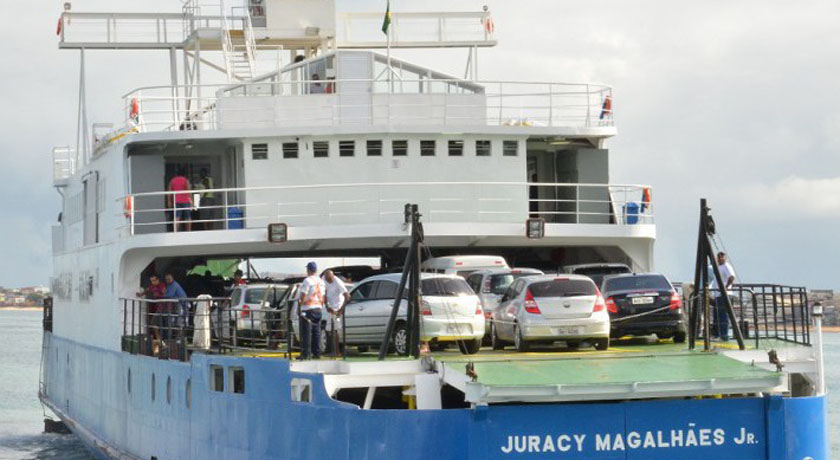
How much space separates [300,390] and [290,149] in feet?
31.3

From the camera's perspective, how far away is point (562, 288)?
68.0 feet

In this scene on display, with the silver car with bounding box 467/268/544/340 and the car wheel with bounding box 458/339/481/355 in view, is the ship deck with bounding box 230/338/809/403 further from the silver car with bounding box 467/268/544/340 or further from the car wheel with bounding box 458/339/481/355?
the silver car with bounding box 467/268/544/340

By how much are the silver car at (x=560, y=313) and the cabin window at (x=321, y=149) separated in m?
7.20

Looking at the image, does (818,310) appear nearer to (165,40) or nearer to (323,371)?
(323,371)

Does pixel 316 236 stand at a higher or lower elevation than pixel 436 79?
lower

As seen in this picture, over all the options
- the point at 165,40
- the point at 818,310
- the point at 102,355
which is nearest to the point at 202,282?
the point at 102,355

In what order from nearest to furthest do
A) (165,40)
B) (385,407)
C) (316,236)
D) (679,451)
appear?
1. (679,451)
2. (385,407)
3. (316,236)
4. (165,40)

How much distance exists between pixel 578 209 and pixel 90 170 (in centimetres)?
1156

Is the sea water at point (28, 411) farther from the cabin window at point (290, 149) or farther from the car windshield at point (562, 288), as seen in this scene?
the car windshield at point (562, 288)

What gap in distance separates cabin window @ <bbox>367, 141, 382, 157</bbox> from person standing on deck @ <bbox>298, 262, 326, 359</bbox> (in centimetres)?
754

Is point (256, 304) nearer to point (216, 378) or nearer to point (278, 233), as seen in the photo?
point (278, 233)

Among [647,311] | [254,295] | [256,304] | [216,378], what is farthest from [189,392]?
[647,311]

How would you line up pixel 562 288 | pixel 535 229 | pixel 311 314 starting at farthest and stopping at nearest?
pixel 535 229 < pixel 562 288 < pixel 311 314

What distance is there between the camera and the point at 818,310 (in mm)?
18516
